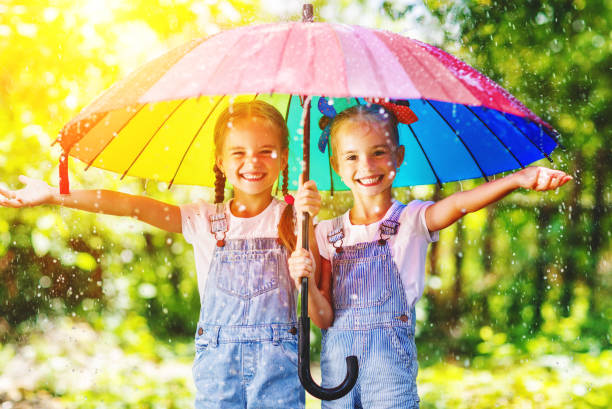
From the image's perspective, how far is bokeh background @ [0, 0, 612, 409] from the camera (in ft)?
17.1

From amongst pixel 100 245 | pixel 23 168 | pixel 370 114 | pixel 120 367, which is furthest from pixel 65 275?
pixel 370 114

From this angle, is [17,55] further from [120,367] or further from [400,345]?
[400,345]

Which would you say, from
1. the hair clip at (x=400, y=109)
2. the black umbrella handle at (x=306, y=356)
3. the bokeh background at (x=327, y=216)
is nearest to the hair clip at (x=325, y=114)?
the hair clip at (x=400, y=109)

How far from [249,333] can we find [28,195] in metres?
0.93

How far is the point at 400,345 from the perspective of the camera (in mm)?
2512

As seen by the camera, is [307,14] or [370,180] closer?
[307,14]

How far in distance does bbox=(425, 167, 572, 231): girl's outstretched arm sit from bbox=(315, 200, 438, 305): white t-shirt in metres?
0.04

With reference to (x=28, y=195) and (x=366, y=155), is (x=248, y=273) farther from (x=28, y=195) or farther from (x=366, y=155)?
(x=28, y=195)

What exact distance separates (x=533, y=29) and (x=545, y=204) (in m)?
1.91

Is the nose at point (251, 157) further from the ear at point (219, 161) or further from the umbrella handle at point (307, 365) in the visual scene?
the umbrella handle at point (307, 365)

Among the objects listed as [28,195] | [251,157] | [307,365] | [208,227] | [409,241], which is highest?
[251,157]

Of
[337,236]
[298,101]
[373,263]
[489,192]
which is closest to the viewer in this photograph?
[489,192]

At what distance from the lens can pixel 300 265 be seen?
2.45m

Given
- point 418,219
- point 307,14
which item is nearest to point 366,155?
point 418,219
